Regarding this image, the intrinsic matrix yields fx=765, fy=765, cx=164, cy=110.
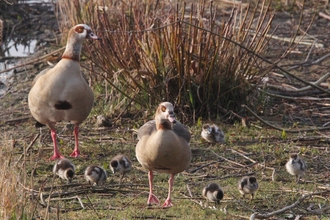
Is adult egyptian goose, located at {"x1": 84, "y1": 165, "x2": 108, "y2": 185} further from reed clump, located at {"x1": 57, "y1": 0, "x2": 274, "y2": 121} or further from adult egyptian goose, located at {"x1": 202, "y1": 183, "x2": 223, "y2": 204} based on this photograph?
reed clump, located at {"x1": 57, "y1": 0, "x2": 274, "y2": 121}

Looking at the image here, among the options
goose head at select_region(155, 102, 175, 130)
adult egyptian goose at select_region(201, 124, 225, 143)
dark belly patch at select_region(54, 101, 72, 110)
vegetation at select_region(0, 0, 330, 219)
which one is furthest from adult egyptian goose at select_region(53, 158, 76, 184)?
adult egyptian goose at select_region(201, 124, 225, 143)

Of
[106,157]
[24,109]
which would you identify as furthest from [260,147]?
[24,109]

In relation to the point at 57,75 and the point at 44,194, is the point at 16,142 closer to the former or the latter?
the point at 57,75

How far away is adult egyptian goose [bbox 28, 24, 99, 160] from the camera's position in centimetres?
823

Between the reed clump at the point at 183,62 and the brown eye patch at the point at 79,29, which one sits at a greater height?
the brown eye patch at the point at 79,29

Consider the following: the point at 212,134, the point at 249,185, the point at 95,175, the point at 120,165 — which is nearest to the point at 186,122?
the point at 212,134

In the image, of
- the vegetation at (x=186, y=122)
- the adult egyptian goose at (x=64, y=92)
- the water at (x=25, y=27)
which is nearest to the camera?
the vegetation at (x=186, y=122)

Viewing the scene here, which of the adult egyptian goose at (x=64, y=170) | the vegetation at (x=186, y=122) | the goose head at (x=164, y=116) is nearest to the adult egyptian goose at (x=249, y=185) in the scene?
the vegetation at (x=186, y=122)

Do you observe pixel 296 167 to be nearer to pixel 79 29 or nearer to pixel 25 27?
pixel 79 29

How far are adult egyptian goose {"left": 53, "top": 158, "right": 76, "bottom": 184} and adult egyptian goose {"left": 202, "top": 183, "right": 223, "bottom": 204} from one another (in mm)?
1407

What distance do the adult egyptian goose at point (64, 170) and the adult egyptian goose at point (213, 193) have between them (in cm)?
141

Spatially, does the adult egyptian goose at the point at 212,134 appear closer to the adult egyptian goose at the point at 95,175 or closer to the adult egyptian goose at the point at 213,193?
the adult egyptian goose at the point at 95,175

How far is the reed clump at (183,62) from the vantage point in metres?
9.38

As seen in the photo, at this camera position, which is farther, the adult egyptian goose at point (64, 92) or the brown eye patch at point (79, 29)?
the brown eye patch at point (79, 29)
